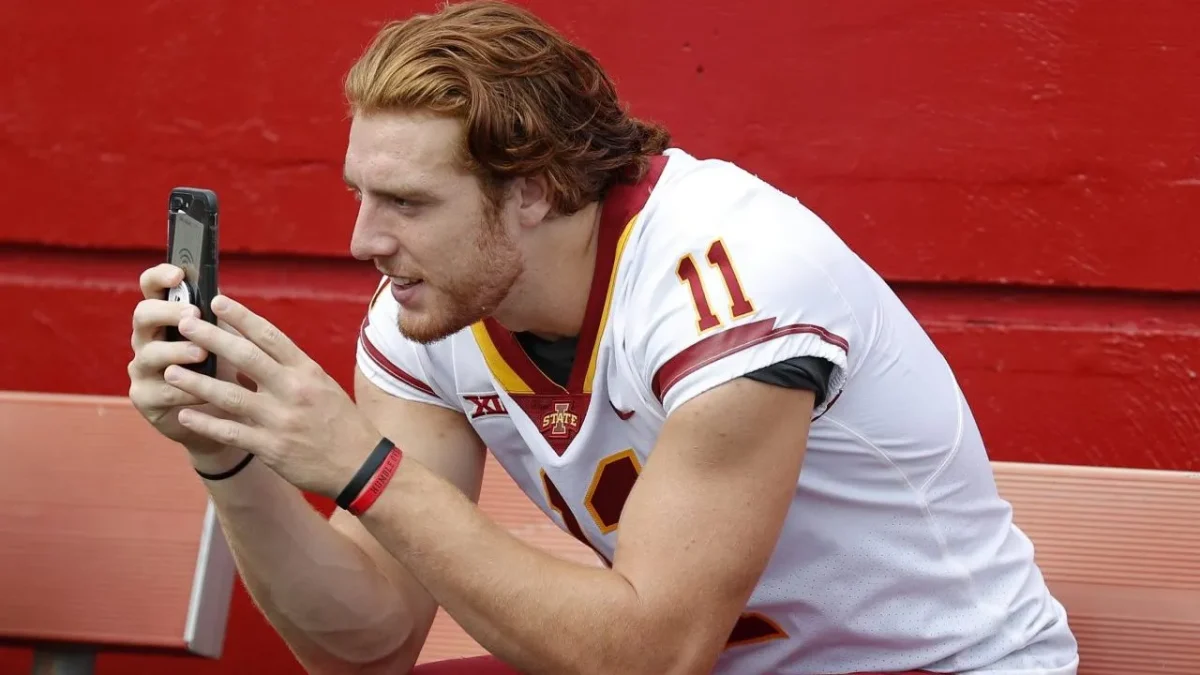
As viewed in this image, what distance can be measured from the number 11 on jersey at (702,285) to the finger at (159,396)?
1.88ft

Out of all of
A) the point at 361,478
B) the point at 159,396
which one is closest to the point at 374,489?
the point at 361,478

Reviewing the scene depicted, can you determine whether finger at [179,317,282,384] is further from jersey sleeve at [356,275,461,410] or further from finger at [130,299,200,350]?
jersey sleeve at [356,275,461,410]

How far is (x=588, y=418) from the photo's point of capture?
199 centimetres

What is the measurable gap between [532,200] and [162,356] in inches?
20.7

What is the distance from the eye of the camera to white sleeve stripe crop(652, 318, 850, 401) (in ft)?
5.63

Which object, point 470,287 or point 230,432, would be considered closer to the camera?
point 230,432

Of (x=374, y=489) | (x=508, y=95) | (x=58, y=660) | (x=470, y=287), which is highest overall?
(x=508, y=95)

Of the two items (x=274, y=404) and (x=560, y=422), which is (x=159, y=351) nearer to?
(x=274, y=404)

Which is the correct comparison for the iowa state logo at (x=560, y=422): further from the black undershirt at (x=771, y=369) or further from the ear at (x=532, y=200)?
the ear at (x=532, y=200)

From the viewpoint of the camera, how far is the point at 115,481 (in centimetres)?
Answer: 271

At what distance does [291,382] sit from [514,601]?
1.13 feet

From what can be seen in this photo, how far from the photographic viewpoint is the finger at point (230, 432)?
5.34 feet

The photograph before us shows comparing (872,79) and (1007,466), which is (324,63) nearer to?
(872,79)

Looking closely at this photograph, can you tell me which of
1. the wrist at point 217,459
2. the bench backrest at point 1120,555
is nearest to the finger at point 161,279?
the wrist at point 217,459
